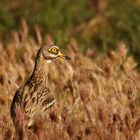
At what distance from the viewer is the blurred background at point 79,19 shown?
1588 cm

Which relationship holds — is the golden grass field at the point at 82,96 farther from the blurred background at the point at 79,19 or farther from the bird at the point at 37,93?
the blurred background at the point at 79,19

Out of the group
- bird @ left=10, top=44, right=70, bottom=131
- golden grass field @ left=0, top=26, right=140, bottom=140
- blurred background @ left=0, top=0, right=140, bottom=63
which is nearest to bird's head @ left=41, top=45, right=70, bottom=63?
bird @ left=10, top=44, right=70, bottom=131

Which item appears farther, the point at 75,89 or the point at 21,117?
the point at 75,89

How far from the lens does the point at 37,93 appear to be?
8648 mm

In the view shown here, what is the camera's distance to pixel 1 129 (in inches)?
316

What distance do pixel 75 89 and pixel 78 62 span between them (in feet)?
5.50

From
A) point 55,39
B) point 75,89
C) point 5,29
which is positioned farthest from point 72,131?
point 5,29

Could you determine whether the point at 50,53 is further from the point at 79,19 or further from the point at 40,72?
the point at 79,19

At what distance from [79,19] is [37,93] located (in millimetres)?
8085

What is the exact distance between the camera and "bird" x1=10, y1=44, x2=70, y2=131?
8.30 metres

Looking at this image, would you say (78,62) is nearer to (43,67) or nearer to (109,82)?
(109,82)

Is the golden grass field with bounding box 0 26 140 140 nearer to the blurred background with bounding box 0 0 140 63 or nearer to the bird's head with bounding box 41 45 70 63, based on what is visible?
the bird's head with bounding box 41 45 70 63

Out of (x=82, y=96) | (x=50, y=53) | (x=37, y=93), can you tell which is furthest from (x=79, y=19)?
(x=82, y=96)

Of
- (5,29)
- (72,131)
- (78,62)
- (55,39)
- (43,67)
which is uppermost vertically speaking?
(5,29)
